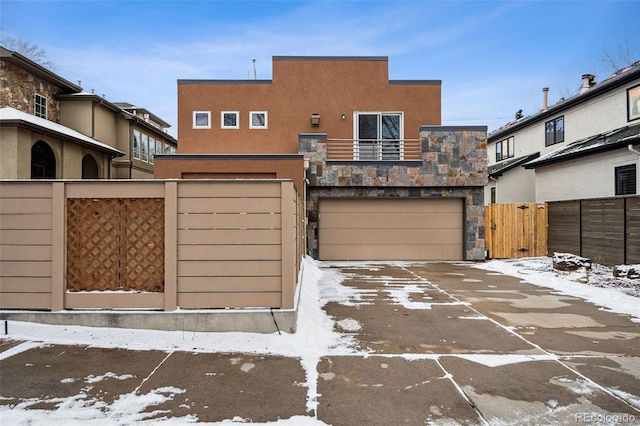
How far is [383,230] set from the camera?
481 inches

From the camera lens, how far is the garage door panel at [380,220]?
40.0 ft

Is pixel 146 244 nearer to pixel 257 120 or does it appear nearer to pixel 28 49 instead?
pixel 257 120

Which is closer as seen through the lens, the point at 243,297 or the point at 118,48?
the point at 243,297

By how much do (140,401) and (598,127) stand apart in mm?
17059

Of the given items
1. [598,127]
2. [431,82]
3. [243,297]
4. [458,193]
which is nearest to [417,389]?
[243,297]

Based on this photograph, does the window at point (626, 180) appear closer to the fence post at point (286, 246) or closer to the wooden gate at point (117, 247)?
the fence post at point (286, 246)

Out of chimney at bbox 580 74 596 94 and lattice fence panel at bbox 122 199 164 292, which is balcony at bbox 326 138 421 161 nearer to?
lattice fence panel at bbox 122 199 164 292

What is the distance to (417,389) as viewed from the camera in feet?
10.4

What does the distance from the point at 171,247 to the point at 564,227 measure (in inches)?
495

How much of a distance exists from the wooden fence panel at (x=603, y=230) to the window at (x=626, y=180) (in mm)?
1091

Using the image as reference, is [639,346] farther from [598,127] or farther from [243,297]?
[598,127]

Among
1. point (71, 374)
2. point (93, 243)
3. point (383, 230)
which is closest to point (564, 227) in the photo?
point (383, 230)

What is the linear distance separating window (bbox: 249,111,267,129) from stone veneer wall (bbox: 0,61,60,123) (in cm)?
889

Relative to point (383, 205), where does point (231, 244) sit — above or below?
below
